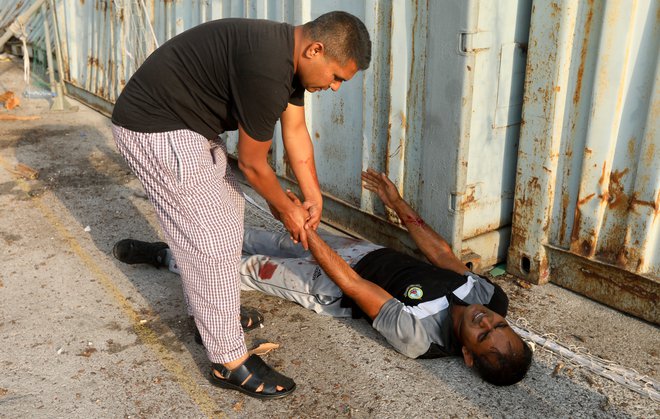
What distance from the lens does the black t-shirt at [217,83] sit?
2811mm

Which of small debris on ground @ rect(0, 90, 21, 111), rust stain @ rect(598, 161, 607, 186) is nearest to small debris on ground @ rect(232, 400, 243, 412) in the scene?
rust stain @ rect(598, 161, 607, 186)

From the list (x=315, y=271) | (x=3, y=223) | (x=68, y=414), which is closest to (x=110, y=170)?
(x=3, y=223)

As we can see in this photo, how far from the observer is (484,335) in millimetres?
3324

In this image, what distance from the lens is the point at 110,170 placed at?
647 cm

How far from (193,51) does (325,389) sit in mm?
1703

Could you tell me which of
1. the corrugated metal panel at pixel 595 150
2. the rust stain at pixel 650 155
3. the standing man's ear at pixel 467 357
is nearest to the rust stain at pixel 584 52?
the corrugated metal panel at pixel 595 150

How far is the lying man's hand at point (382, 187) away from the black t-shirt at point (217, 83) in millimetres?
1313

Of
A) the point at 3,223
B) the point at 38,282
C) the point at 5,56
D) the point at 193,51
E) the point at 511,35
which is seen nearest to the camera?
the point at 193,51

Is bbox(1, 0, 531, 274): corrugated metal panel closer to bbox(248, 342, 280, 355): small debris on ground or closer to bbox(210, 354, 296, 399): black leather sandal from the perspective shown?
bbox(248, 342, 280, 355): small debris on ground

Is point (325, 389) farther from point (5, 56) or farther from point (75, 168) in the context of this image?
point (5, 56)

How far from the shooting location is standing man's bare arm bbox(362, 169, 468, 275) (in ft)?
13.4

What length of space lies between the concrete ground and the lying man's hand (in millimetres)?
864

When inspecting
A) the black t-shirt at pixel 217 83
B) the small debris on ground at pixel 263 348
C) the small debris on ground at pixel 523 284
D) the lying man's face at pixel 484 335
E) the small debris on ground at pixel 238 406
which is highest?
the black t-shirt at pixel 217 83

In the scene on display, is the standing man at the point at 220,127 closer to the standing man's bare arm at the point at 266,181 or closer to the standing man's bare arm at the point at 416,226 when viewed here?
the standing man's bare arm at the point at 266,181
